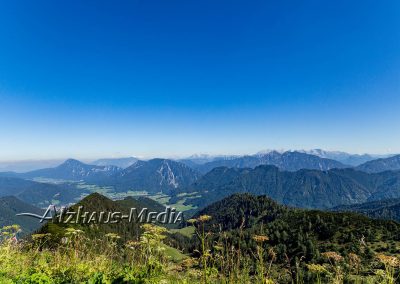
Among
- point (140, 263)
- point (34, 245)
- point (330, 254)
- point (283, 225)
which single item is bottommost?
point (283, 225)

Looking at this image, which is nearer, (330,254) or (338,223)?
(330,254)

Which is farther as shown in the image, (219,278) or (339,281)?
(219,278)

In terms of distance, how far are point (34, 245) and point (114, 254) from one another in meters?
5.32

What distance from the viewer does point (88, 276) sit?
23.6 ft

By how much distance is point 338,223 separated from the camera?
6698 inches

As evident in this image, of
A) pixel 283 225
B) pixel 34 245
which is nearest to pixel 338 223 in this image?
pixel 283 225

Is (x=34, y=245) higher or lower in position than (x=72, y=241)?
lower

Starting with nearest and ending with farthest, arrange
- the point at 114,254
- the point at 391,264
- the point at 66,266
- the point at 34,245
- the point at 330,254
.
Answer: the point at 391,264 → the point at 330,254 → the point at 66,266 → the point at 114,254 → the point at 34,245

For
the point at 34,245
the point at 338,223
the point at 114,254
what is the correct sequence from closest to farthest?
the point at 114,254
the point at 34,245
the point at 338,223

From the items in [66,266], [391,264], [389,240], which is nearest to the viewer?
[391,264]

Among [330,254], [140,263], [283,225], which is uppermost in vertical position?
[330,254]

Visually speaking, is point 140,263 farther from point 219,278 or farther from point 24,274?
point 24,274

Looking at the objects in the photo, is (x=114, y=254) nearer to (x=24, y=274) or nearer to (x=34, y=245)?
(x=24, y=274)

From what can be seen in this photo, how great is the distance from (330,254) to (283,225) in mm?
186468
